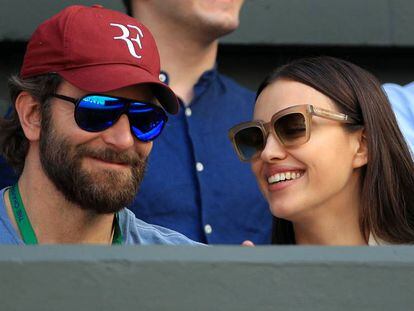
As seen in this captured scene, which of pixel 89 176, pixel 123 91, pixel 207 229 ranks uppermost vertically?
pixel 123 91

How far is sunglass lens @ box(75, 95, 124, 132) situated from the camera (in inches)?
109

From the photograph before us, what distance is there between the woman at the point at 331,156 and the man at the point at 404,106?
50cm

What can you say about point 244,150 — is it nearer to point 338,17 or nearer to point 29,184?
point 29,184

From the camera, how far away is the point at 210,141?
12.8ft

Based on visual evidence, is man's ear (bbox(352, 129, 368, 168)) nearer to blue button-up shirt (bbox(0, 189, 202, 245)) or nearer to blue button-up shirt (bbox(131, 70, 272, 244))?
blue button-up shirt (bbox(0, 189, 202, 245))

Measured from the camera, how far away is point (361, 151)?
3.00 meters

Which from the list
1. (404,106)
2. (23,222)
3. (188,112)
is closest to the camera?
(23,222)

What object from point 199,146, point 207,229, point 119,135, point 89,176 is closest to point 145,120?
point 119,135

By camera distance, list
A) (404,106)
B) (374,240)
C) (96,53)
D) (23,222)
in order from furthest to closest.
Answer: (404,106) < (374,240) < (96,53) < (23,222)

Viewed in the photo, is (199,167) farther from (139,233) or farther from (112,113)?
(112,113)

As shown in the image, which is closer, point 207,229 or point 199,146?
point 207,229

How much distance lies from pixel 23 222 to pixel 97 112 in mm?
367

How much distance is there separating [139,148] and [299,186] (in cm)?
48

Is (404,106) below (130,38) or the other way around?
below
